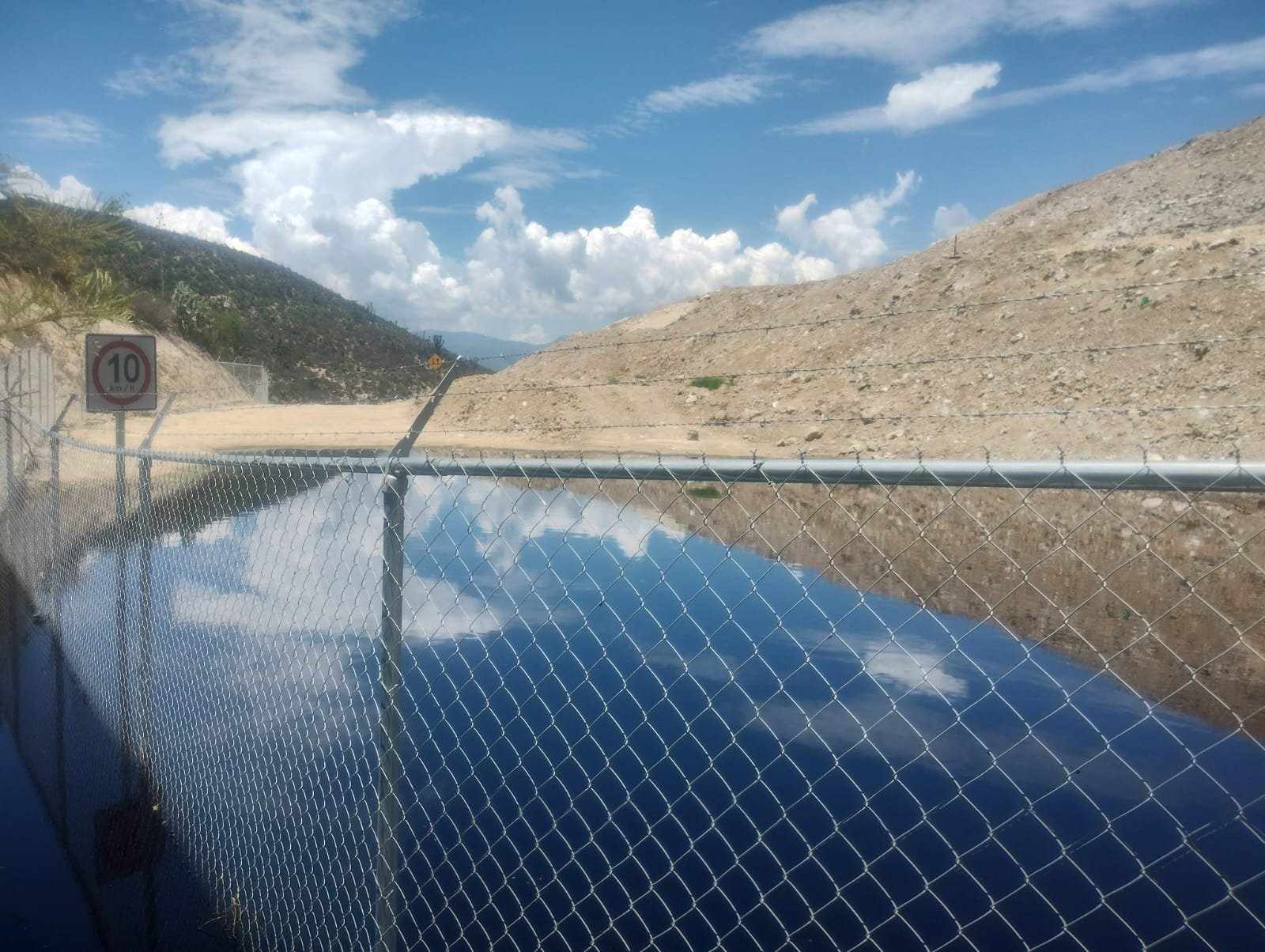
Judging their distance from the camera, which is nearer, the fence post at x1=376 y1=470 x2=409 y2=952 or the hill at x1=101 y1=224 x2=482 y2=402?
the fence post at x1=376 y1=470 x2=409 y2=952

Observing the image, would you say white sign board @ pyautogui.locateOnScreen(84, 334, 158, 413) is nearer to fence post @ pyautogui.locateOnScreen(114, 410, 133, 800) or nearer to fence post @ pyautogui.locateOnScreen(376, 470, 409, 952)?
fence post @ pyautogui.locateOnScreen(114, 410, 133, 800)

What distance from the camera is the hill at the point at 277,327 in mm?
41500

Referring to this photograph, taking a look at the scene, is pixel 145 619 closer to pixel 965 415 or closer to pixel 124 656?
pixel 124 656

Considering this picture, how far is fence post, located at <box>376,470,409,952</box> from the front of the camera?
281 cm

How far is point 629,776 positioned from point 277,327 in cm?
4770

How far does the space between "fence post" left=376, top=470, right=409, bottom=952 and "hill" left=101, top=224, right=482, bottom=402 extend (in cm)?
3414

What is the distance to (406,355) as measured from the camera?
45906mm

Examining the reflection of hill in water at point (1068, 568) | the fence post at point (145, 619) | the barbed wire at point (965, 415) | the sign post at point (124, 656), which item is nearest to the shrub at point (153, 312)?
the barbed wire at point (965, 415)

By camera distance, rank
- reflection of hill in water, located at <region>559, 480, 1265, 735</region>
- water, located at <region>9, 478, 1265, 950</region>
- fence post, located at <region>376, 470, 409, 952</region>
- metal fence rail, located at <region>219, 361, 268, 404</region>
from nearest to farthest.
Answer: fence post, located at <region>376, 470, 409, 952</region>
water, located at <region>9, 478, 1265, 950</region>
reflection of hill in water, located at <region>559, 480, 1265, 735</region>
metal fence rail, located at <region>219, 361, 268, 404</region>

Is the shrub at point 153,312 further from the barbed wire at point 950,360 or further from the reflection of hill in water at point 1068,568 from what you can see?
→ the reflection of hill in water at point 1068,568

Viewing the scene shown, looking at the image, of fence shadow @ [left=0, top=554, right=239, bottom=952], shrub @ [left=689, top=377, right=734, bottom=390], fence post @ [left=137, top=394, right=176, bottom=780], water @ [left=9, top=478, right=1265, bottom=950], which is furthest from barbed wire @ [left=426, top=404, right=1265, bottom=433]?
shrub @ [left=689, top=377, right=734, bottom=390]

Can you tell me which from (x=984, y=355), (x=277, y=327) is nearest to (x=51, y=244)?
(x=277, y=327)

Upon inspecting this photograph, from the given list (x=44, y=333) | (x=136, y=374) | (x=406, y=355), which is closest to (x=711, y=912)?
(x=136, y=374)

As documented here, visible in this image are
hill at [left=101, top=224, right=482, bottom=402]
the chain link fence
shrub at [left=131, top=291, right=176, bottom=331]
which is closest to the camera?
the chain link fence
